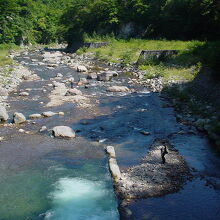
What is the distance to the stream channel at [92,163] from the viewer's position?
338 inches

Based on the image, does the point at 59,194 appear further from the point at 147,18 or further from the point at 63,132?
the point at 147,18

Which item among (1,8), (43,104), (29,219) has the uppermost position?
(1,8)

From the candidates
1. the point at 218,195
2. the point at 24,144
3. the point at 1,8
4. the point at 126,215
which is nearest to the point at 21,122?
the point at 24,144

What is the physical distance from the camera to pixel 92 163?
11266 millimetres

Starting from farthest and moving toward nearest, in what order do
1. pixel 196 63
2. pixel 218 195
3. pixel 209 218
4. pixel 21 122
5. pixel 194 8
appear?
pixel 194 8, pixel 196 63, pixel 21 122, pixel 218 195, pixel 209 218

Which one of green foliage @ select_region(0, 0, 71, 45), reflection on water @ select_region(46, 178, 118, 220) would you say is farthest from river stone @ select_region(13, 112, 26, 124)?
green foliage @ select_region(0, 0, 71, 45)

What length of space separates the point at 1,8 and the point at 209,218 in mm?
39219

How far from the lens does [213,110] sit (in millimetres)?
15555

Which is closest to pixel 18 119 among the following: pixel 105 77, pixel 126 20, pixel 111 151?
pixel 111 151

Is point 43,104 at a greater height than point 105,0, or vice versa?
point 105,0

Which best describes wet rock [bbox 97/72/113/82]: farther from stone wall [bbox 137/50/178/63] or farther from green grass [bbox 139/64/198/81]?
stone wall [bbox 137/50/178/63]

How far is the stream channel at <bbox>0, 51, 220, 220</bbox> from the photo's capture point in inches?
338

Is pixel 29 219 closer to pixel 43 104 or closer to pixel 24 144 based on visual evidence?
pixel 24 144

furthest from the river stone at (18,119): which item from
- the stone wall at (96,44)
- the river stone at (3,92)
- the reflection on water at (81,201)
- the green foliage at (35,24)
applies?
the green foliage at (35,24)
